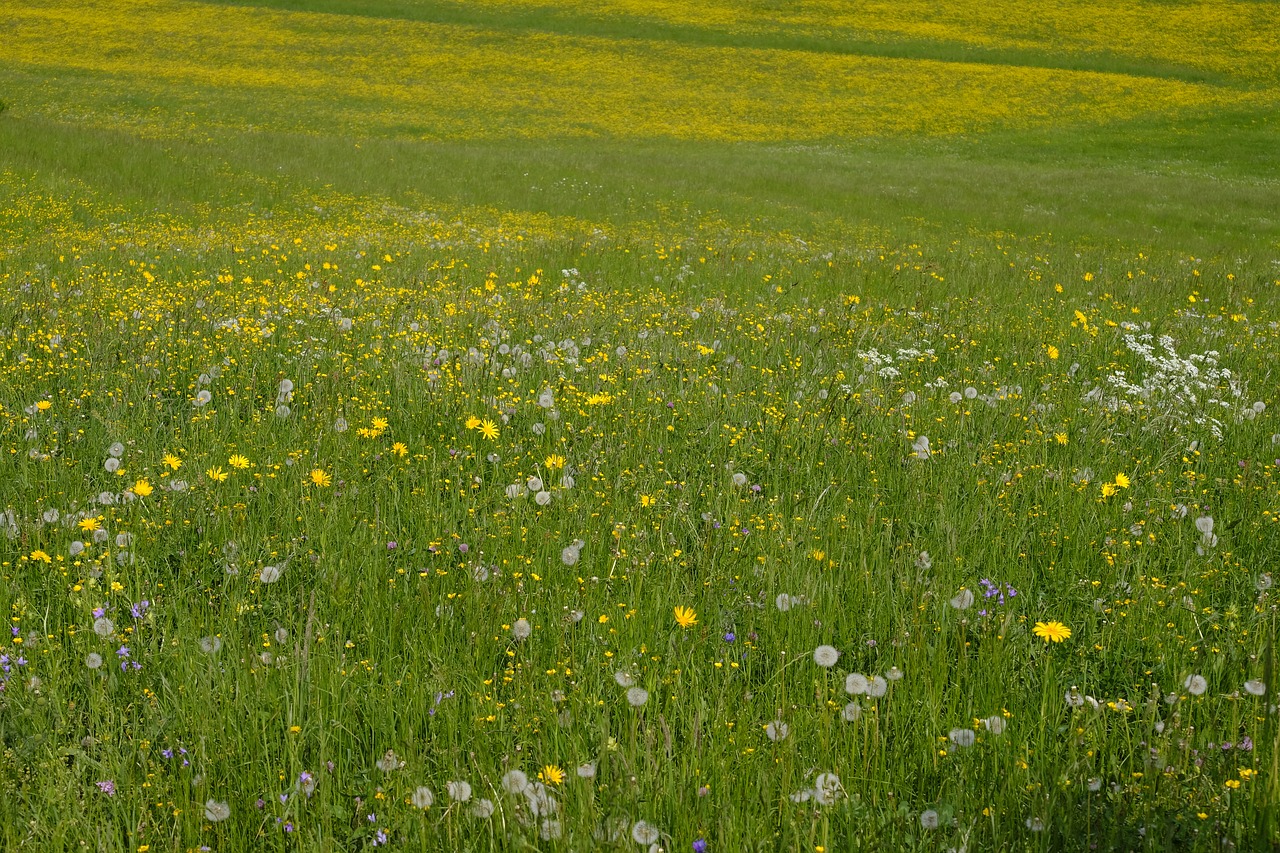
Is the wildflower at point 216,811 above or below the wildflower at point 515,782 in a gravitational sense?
below

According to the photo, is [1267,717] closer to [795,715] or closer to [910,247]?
[795,715]

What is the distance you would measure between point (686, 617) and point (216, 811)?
118 centimetres

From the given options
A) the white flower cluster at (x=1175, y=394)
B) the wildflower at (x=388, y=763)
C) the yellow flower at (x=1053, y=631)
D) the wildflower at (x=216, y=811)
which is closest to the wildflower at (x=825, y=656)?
the yellow flower at (x=1053, y=631)

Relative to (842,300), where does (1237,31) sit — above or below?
above

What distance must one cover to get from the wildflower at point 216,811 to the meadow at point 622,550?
2.1 inches

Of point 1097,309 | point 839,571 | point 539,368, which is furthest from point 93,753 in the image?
point 1097,309

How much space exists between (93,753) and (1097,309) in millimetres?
7828

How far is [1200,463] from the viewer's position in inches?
153

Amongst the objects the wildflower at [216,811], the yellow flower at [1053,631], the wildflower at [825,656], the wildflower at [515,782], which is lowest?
the wildflower at [216,811]

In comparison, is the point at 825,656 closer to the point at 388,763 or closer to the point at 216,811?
the point at 388,763

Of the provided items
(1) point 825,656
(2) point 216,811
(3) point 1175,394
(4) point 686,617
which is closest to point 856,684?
(1) point 825,656

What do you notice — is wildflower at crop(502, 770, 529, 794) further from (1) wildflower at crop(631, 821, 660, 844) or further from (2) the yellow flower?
(2) the yellow flower

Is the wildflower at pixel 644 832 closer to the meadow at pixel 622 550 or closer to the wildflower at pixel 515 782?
the meadow at pixel 622 550

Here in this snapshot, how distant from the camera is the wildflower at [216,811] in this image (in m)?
1.77
